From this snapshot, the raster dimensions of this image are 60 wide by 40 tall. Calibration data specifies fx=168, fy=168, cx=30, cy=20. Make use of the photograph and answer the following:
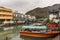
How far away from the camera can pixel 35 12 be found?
4077 inches

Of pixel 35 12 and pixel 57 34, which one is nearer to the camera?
pixel 57 34

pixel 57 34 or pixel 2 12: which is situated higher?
pixel 2 12

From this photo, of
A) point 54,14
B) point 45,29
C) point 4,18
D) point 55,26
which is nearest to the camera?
point 45,29

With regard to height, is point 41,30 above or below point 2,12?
below

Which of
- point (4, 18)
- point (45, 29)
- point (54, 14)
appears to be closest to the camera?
point (45, 29)

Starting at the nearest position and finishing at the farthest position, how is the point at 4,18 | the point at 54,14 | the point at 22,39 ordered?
the point at 22,39 < the point at 54,14 < the point at 4,18

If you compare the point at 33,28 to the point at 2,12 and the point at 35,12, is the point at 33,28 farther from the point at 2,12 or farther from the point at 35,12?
the point at 35,12

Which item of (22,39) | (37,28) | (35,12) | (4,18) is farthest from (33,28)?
(35,12)

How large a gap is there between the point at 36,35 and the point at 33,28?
5.54 ft

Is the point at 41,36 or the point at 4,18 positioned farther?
the point at 4,18

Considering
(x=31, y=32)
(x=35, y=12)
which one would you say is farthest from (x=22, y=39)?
(x=35, y=12)

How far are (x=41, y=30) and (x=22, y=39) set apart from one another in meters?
3.87

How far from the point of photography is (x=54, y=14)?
41.3 metres

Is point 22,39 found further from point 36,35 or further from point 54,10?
point 54,10
